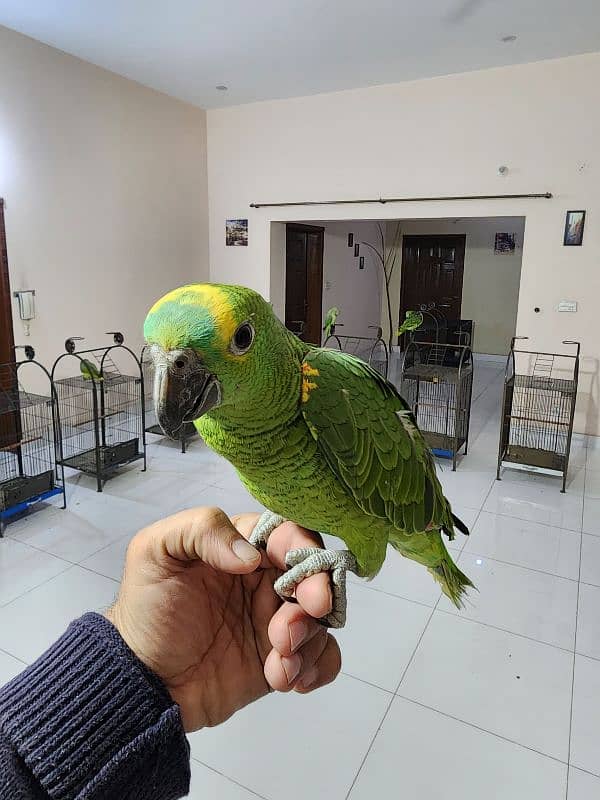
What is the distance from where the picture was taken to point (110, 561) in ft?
9.53

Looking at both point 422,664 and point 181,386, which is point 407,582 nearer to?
point 422,664

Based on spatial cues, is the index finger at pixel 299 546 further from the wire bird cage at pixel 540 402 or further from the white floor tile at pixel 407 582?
the wire bird cage at pixel 540 402

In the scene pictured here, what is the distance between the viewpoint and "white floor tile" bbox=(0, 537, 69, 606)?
8.68 ft

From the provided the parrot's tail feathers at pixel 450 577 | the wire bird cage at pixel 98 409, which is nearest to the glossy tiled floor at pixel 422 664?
the wire bird cage at pixel 98 409

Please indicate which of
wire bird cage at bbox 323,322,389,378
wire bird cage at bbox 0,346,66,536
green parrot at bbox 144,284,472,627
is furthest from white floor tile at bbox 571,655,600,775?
wire bird cage at bbox 323,322,389,378

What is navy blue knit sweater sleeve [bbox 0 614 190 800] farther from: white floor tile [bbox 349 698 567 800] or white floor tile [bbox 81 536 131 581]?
white floor tile [bbox 81 536 131 581]

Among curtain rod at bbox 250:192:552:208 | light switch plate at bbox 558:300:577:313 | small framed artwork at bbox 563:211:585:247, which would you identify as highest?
curtain rod at bbox 250:192:552:208

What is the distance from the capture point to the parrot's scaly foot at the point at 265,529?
1.16 metres

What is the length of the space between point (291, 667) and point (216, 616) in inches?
8.7

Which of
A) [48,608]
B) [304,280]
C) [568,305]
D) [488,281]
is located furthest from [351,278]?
[48,608]

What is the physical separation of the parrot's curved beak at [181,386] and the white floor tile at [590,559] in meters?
2.76

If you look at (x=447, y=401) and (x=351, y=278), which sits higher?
(x=351, y=278)

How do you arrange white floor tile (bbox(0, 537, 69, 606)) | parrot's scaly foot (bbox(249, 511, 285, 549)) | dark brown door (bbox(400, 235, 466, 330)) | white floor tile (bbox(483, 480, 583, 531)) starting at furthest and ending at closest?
dark brown door (bbox(400, 235, 466, 330)) → white floor tile (bbox(483, 480, 583, 531)) → white floor tile (bbox(0, 537, 69, 606)) → parrot's scaly foot (bbox(249, 511, 285, 549))

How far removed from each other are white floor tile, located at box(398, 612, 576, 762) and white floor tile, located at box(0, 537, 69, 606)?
1.84m
